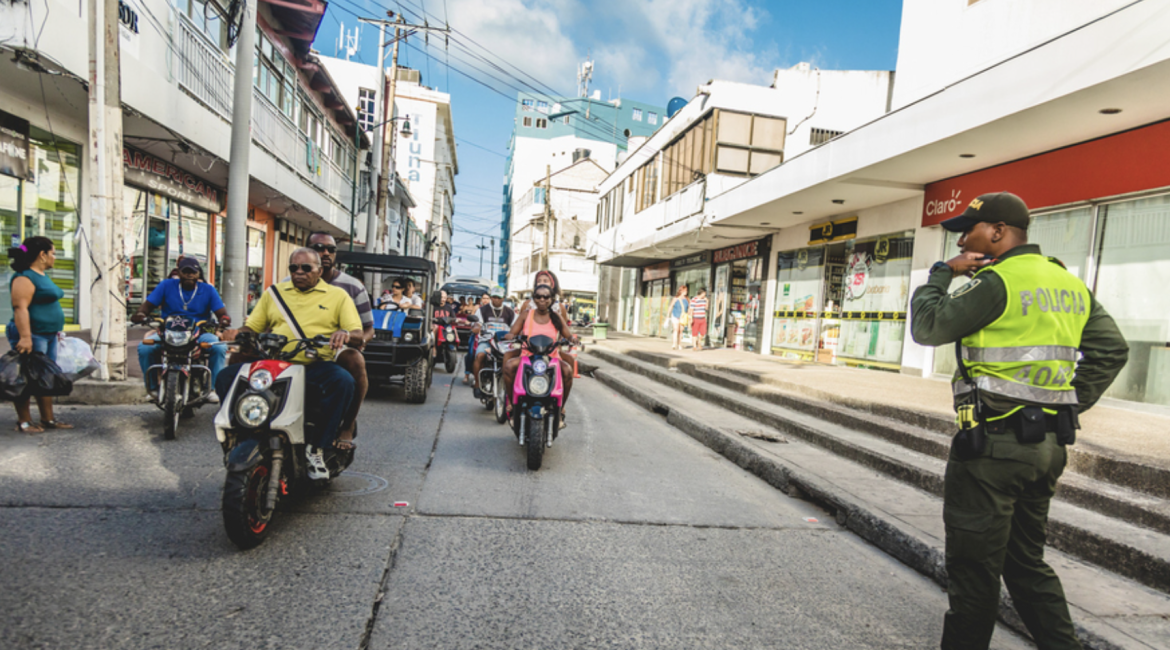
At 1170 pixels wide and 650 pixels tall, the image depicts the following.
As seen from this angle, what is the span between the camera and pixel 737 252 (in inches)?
808

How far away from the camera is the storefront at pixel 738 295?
1853 cm

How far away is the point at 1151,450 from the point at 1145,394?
11.3 ft

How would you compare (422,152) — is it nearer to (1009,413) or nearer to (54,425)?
(54,425)

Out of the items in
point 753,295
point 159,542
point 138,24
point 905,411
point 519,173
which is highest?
point 519,173

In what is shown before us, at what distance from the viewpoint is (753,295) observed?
18906mm

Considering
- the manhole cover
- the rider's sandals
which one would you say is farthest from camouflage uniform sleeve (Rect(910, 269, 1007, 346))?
the rider's sandals

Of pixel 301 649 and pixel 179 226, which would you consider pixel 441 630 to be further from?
pixel 179 226

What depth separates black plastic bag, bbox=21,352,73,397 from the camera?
5484mm

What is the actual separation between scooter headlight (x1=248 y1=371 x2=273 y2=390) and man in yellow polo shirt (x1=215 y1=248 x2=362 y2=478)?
0.38 meters

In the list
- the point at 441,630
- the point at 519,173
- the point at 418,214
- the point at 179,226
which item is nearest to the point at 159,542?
the point at 441,630

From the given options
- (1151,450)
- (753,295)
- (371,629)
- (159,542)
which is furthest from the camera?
(753,295)

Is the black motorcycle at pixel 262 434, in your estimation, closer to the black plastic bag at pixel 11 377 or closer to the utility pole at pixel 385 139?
the black plastic bag at pixel 11 377

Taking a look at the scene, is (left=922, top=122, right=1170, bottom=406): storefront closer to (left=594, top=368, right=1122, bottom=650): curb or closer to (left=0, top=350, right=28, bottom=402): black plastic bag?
(left=594, top=368, right=1122, bottom=650): curb

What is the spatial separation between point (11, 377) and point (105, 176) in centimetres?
267
